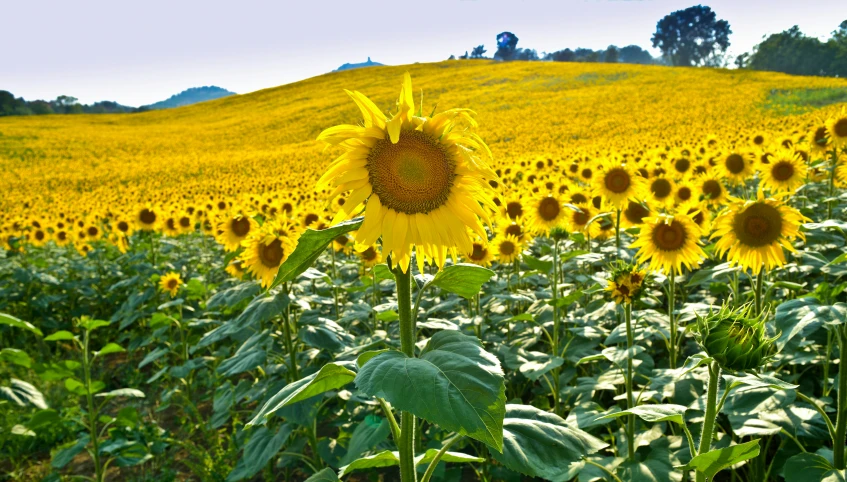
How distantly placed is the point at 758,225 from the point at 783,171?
2.99m

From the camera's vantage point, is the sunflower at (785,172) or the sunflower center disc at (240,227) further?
the sunflower at (785,172)

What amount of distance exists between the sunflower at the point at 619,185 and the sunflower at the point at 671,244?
5.43 feet

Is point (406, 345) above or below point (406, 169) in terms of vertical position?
below

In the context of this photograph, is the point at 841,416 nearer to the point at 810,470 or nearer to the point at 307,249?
the point at 810,470

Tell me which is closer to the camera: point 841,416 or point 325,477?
point 325,477

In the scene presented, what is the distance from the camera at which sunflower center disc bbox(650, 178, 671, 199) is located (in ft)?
19.0

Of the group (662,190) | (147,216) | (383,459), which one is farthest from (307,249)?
(147,216)

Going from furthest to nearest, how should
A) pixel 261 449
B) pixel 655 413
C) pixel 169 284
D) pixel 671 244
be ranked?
pixel 169 284
pixel 671 244
pixel 261 449
pixel 655 413

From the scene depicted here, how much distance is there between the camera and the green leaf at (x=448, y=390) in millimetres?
1077

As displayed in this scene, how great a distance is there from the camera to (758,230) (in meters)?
3.04

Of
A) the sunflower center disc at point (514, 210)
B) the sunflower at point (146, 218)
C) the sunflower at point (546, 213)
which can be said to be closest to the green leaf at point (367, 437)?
the sunflower at point (546, 213)

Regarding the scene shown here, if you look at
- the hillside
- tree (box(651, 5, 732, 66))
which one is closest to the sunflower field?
the hillside

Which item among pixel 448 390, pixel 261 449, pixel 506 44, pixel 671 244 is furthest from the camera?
pixel 506 44

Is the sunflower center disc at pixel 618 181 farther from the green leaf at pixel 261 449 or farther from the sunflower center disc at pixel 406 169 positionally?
the sunflower center disc at pixel 406 169
